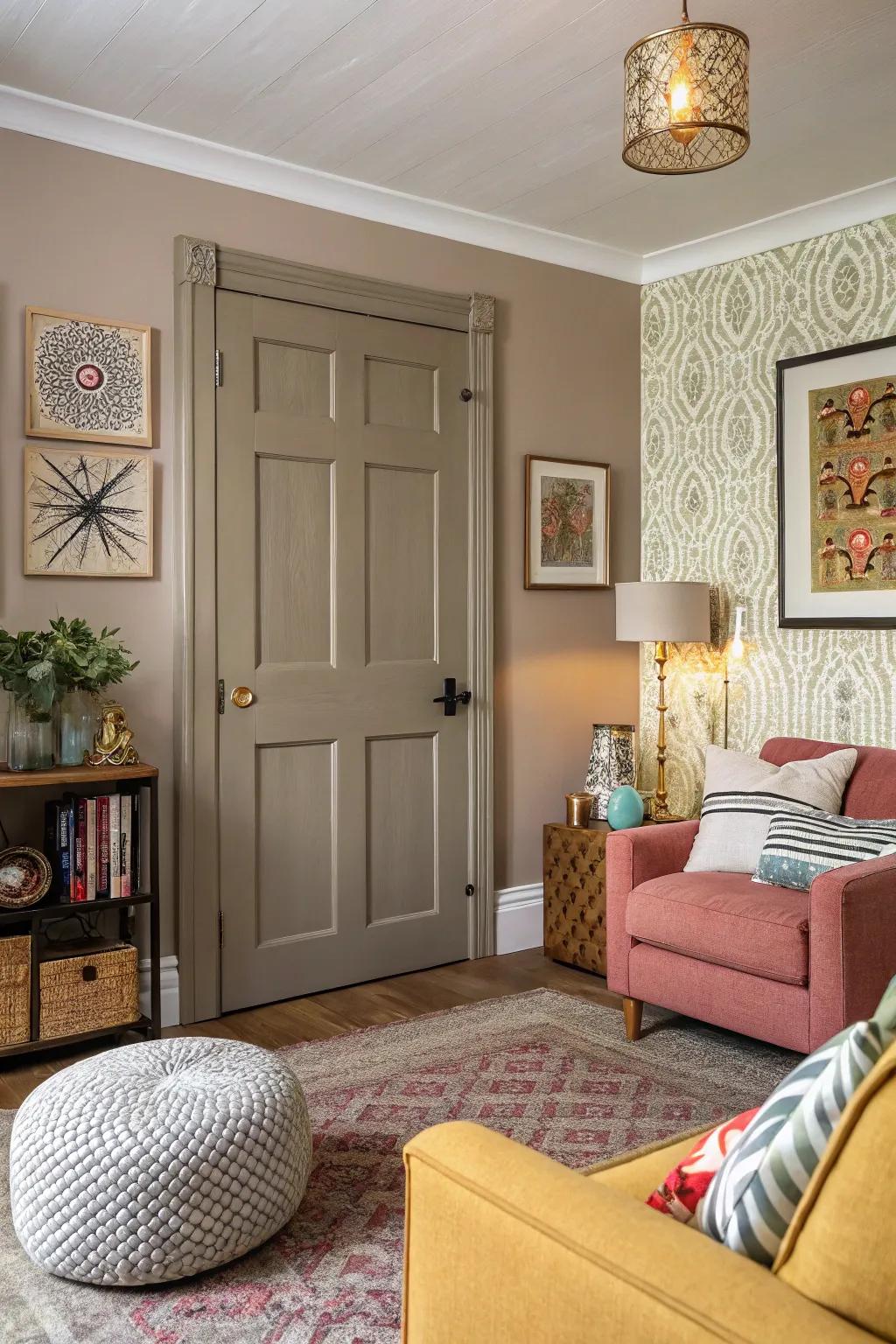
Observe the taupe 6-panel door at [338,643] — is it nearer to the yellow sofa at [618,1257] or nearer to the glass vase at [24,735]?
the glass vase at [24,735]

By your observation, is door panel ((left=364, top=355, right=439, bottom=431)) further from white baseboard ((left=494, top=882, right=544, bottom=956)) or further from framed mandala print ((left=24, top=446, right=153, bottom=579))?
white baseboard ((left=494, top=882, right=544, bottom=956))

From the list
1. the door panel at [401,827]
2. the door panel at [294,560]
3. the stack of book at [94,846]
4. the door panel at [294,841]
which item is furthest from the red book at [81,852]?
the door panel at [401,827]

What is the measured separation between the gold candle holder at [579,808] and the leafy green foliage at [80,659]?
1.71 m

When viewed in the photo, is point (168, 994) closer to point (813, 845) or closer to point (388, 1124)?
point (388, 1124)

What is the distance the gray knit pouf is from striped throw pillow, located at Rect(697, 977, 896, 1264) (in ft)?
3.87

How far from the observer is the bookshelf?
9.83 feet

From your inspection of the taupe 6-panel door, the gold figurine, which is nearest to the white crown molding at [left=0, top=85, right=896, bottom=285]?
the taupe 6-panel door

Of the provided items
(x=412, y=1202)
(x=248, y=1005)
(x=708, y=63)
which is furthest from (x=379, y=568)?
(x=412, y=1202)

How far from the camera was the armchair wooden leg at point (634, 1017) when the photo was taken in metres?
3.33

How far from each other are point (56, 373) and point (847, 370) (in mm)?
2607

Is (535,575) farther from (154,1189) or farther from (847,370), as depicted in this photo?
(154,1189)

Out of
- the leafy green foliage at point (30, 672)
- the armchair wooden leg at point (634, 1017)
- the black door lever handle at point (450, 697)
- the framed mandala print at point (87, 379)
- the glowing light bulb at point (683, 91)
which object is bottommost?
the armchair wooden leg at point (634, 1017)

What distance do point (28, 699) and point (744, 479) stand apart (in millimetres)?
2709

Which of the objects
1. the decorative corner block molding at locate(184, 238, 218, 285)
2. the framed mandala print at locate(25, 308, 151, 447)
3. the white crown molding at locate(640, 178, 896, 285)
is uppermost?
the white crown molding at locate(640, 178, 896, 285)
